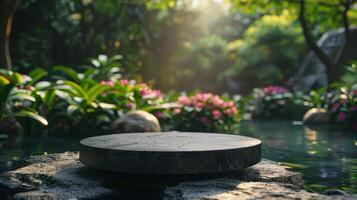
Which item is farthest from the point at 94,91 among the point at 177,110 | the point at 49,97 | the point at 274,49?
the point at 274,49

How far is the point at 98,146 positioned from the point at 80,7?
13759 millimetres

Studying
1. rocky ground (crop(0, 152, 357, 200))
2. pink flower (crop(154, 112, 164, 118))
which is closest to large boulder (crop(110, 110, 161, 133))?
pink flower (crop(154, 112, 164, 118))

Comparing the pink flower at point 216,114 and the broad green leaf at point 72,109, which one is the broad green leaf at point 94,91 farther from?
the pink flower at point 216,114

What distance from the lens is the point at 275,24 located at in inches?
802

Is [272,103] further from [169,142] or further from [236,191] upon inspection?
[236,191]

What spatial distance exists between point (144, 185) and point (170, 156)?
333mm

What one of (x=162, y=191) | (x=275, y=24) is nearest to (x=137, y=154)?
(x=162, y=191)

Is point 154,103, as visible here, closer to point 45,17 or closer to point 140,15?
point 45,17

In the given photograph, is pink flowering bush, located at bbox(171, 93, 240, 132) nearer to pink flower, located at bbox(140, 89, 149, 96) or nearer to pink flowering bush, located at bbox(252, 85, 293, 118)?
pink flower, located at bbox(140, 89, 149, 96)

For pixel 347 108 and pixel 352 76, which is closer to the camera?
pixel 347 108

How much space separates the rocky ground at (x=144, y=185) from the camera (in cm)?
304

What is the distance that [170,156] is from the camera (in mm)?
3314

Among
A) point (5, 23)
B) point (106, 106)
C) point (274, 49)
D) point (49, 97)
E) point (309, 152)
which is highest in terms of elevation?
point (274, 49)

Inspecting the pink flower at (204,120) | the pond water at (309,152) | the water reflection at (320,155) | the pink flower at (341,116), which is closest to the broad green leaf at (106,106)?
the pond water at (309,152)
